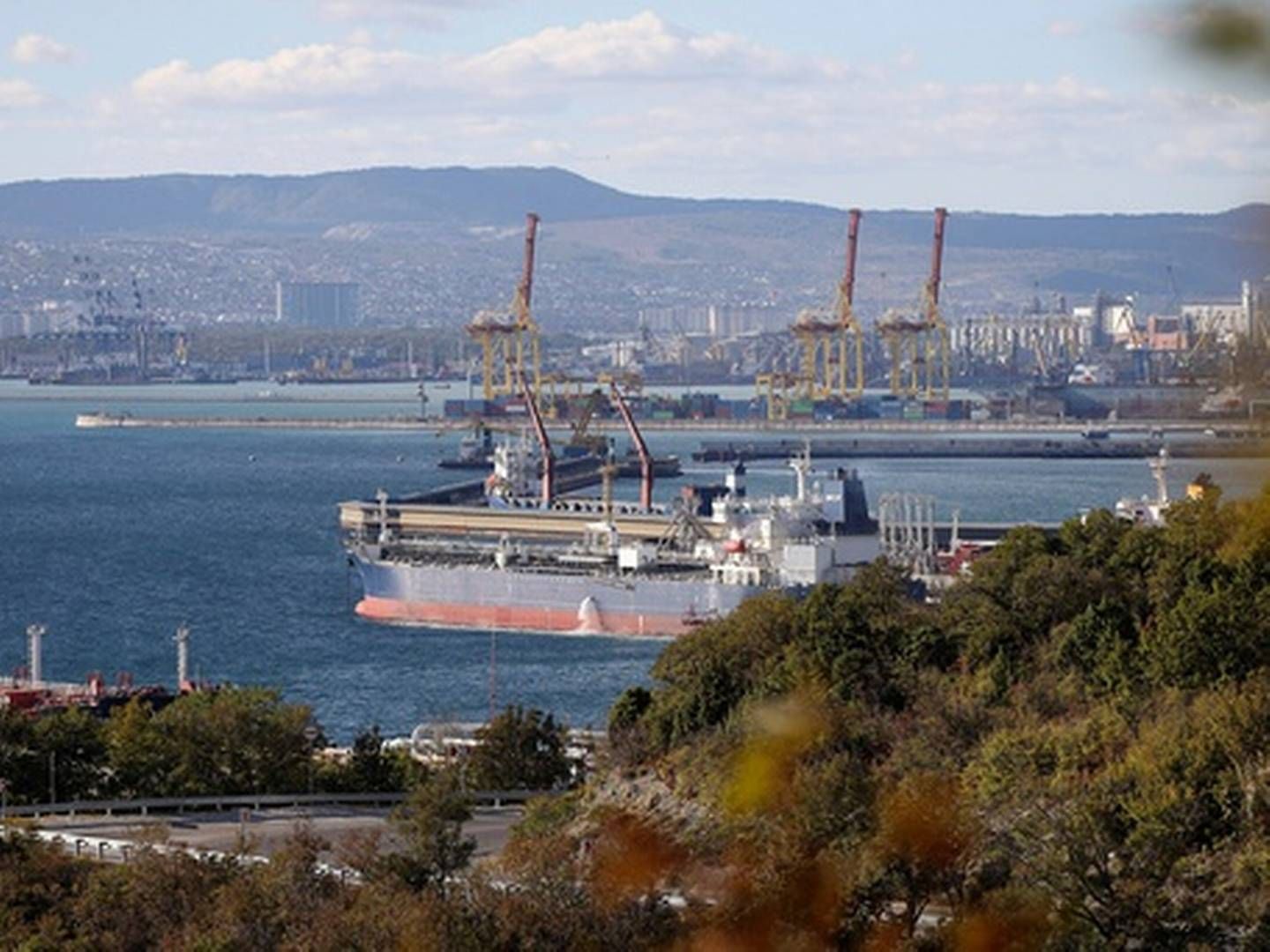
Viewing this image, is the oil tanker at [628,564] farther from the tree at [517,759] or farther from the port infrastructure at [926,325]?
the port infrastructure at [926,325]

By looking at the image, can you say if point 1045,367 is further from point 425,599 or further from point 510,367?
point 425,599

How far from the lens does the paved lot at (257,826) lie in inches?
229

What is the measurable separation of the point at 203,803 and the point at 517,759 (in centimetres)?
142

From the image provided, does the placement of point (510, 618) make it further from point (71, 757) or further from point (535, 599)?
point (71, 757)

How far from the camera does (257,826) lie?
6.23m

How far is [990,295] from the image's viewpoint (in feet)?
245

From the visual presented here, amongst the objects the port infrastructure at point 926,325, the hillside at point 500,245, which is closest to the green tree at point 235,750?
the port infrastructure at point 926,325

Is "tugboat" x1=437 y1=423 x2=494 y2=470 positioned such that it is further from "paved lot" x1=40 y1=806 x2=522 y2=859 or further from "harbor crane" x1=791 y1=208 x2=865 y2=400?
"paved lot" x1=40 y1=806 x2=522 y2=859

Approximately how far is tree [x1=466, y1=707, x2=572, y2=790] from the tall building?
75.6m

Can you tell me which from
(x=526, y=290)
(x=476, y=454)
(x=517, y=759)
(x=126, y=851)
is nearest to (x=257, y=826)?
(x=126, y=851)

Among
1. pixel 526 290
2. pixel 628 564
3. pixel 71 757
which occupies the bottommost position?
pixel 628 564

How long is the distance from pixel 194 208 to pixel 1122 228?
75875mm

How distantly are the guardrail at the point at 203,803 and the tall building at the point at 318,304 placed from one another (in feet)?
252

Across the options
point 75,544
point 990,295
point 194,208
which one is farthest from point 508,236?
point 75,544
